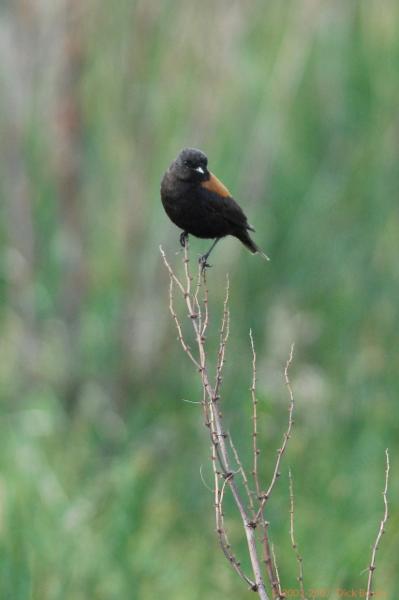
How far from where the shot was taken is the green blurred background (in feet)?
25.1

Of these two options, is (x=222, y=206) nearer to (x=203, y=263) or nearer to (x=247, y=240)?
(x=247, y=240)

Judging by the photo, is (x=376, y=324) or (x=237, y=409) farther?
(x=376, y=324)

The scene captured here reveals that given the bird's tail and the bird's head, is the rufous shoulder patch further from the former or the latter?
the bird's tail

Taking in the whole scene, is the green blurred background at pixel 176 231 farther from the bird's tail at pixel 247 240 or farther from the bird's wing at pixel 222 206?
the bird's wing at pixel 222 206

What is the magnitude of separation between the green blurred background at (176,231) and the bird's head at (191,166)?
3.10 m

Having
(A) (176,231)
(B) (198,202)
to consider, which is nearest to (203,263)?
(B) (198,202)

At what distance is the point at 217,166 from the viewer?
7602 millimetres

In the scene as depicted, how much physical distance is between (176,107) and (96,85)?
65 centimetres

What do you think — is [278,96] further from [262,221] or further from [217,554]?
[217,554]

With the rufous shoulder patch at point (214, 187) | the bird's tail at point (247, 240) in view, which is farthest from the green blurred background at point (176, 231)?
the rufous shoulder patch at point (214, 187)

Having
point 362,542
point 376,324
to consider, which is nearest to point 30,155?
point 376,324

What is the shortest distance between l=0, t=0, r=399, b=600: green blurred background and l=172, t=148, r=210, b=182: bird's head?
122 inches

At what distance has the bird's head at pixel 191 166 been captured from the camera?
409 centimetres

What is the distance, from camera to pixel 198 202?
3988mm
